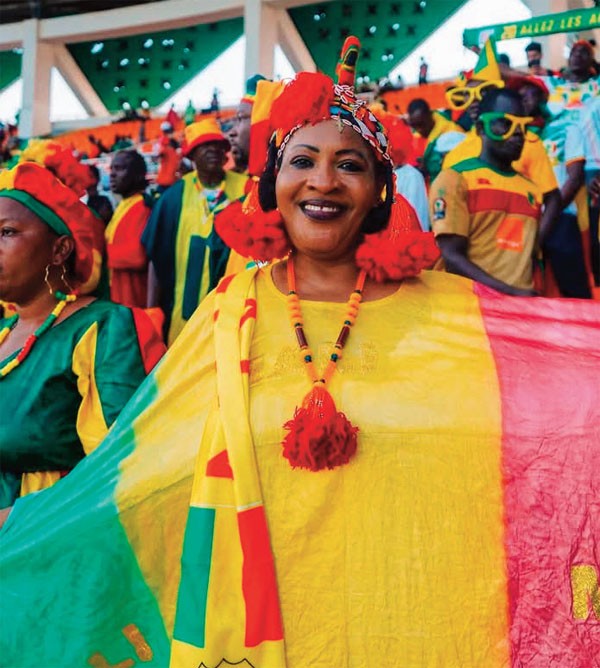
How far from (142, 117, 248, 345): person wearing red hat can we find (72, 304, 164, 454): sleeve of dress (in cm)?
263

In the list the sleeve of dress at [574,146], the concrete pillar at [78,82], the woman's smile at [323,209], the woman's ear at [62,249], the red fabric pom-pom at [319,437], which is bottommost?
the red fabric pom-pom at [319,437]

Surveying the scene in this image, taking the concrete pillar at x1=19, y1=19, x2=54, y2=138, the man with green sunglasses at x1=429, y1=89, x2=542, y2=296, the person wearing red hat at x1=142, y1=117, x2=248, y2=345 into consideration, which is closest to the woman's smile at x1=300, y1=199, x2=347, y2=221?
the man with green sunglasses at x1=429, y1=89, x2=542, y2=296

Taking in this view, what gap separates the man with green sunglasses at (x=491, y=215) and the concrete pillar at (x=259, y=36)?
1348cm

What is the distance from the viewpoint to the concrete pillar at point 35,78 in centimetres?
2142

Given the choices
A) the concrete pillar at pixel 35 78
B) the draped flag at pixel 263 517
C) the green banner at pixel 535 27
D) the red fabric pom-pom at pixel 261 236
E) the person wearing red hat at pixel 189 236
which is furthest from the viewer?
the concrete pillar at pixel 35 78

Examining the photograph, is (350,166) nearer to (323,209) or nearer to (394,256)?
(323,209)

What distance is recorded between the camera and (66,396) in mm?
2818

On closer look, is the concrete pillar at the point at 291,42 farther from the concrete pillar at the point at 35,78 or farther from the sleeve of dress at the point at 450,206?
the sleeve of dress at the point at 450,206

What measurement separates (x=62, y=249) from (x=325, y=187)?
1.20 meters

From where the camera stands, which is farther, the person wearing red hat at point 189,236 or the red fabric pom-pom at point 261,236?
the person wearing red hat at point 189,236

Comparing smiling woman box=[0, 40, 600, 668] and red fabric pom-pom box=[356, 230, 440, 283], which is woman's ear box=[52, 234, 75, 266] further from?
red fabric pom-pom box=[356, 230, 440, 283]

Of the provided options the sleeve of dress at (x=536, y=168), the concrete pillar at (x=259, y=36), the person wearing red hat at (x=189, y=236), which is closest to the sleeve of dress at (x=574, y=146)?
the sleeve of dress at (x=536, y=168)

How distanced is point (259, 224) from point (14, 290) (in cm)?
103

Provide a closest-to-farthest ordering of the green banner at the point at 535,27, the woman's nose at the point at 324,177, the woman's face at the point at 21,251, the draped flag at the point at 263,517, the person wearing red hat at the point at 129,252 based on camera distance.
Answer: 1. the draped flag at the point at 263,517
2. the woman's nose at the point at 324,177
3. the woman's face at the point at 21,251
4. the person wearing red hat at the point at 129,252
5. the green banner at the point at 535,27
